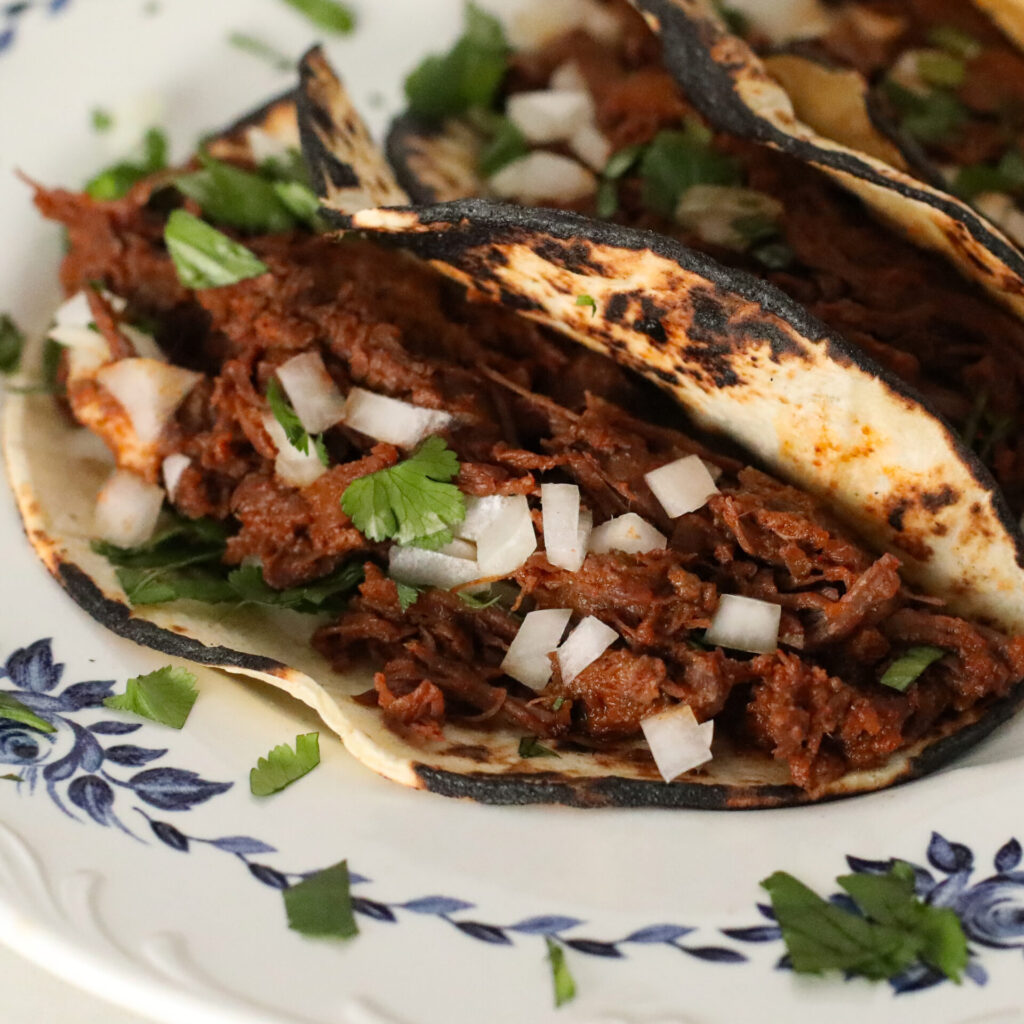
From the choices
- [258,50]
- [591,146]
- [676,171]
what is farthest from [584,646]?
[258,50]

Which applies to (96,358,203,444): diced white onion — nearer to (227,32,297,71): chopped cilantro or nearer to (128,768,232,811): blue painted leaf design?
(128,768,232,811): blue painted leaf design

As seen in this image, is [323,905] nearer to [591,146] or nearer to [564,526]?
[564,526]

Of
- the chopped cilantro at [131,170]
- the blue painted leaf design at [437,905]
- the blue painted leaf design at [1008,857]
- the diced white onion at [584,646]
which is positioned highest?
the chopped cilantro at [131,170]

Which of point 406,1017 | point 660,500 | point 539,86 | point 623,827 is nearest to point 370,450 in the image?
point 660,500

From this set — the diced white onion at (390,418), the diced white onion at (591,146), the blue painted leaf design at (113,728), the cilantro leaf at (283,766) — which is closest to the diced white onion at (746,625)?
the diced white onion at (390,418)

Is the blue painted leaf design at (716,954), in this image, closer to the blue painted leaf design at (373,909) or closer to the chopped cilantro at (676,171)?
the blue painted leaf design at (373,909)

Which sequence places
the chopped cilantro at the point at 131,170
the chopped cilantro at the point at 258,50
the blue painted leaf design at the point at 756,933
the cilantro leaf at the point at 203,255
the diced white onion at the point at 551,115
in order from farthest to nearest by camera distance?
the chopped cilantro at the point at 258,50 → the chopped cilantro at the point at 131,170 → the diced white onion at the point at 551,115 → the cilantro leaf at the point at 203,255 → the blue painted leaf design at the point at 756,933

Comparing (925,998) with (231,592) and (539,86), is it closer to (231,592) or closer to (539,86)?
(231,592)
